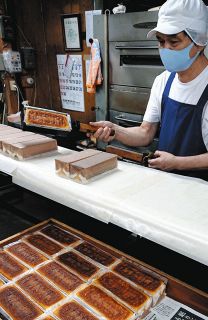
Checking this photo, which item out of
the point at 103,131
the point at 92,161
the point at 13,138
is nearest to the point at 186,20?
the point at 103,131

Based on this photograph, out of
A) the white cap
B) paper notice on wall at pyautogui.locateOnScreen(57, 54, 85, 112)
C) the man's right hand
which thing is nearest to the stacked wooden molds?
the man's right hand

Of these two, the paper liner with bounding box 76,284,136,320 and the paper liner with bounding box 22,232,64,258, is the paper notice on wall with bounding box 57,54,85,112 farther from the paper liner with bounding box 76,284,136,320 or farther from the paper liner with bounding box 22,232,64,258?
the paper liner with bounding box 76,284,136,320

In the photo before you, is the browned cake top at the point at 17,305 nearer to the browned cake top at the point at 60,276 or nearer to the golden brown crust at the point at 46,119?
Result: the browned cake top at the point at 60,276

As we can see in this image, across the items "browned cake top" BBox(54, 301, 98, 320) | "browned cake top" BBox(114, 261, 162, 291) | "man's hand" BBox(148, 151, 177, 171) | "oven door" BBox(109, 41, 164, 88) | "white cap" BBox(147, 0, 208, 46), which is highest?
"white cap" BBox(147, 0, 208, 46)

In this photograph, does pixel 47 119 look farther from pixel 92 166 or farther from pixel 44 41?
pixel 44 41

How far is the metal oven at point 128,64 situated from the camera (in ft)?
9.86

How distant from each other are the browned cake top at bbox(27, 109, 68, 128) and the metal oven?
1.49 metres

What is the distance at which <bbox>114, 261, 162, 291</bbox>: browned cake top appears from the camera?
1.43 meters

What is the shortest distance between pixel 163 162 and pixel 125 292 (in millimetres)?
768

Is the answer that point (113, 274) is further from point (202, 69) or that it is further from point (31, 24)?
point (31, 24)

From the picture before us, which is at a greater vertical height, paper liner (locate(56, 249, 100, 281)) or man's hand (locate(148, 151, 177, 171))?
man's hand (locate(148, 151, 177, 171))

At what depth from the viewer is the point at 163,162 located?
178 centimetres

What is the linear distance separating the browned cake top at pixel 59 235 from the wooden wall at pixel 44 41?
9.90 feet

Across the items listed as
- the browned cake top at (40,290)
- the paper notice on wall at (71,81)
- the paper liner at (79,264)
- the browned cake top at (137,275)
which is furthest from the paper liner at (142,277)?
the paper notice on wall at (71,81)
